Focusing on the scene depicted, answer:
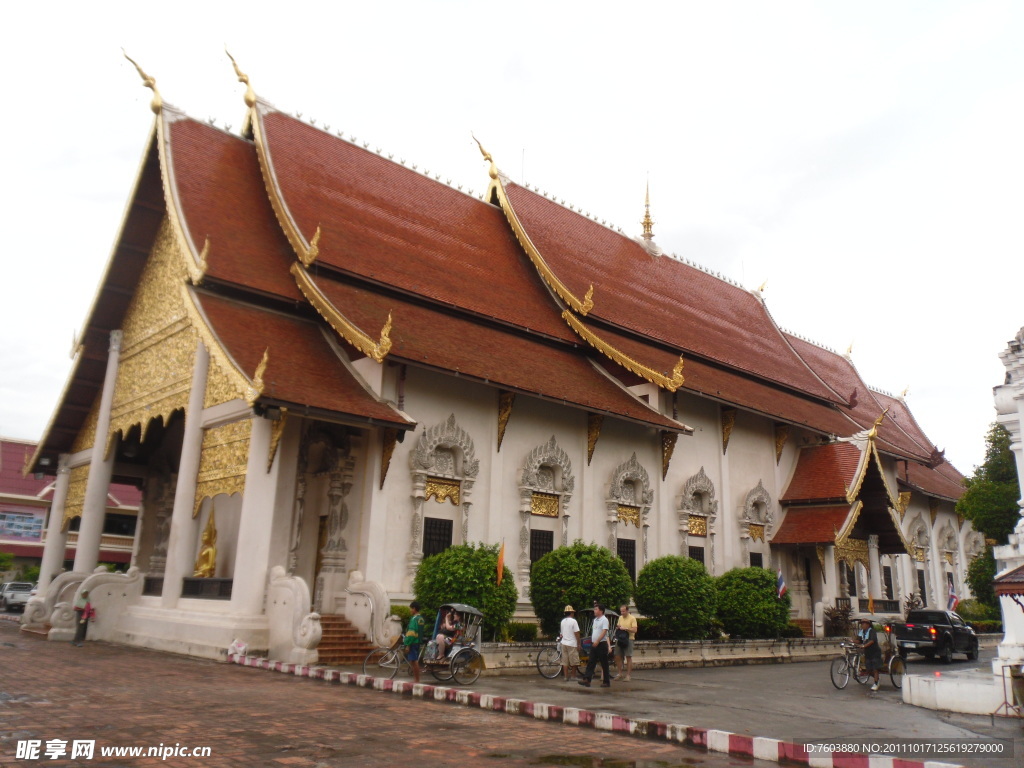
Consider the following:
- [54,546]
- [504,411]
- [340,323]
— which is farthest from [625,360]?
[54,546]

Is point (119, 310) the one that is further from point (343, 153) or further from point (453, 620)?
point (453, 620)

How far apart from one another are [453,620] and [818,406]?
17.4 metres

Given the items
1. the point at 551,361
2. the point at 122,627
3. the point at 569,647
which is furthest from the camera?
the point at 551,361

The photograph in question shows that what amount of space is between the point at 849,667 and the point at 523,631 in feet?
17.4

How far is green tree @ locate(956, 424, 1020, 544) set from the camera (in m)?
24.1

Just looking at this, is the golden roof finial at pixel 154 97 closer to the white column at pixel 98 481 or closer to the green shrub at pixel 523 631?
the white column at pixel 98 481

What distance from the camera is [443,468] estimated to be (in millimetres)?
15414

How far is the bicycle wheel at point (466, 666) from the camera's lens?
10797mm

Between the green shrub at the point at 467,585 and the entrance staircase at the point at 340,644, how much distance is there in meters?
1.06

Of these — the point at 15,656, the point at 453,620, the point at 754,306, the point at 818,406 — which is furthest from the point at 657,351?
the point at 15,656

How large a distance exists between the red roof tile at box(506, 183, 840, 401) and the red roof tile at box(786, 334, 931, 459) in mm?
3895

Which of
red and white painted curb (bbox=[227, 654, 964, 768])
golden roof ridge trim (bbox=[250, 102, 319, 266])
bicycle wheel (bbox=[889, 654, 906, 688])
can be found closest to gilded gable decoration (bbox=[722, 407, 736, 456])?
bicycle wheel (bbox=[889, 654, 906, 688])

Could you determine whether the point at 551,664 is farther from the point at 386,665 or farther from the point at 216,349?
the point at 216,349

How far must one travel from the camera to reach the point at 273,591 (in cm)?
1252
